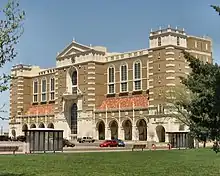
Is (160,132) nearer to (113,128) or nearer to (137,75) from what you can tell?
(113,128)

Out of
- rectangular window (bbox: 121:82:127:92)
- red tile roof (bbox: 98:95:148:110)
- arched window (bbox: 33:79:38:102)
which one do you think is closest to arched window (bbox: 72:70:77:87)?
red tile roof (bbox: 98:95:148:110)

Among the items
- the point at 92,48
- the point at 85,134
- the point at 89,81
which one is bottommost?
the point at 85,134

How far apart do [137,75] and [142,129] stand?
10.3 m

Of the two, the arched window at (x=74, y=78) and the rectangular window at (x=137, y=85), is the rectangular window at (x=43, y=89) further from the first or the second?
the rectangular window at (x=137, y=85)

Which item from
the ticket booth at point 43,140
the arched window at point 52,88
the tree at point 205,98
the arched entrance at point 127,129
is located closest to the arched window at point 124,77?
the arched entrance at point 127,129

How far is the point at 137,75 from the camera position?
91.4 meters

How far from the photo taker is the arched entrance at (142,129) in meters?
87.3

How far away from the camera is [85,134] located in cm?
9550

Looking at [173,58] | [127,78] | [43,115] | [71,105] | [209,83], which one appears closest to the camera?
[209,83]

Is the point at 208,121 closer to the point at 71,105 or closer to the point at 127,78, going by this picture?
the point at 127,78

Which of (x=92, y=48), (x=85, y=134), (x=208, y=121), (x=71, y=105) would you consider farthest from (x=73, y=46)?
(x=208, y=121)

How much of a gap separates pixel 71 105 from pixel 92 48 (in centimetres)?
1283

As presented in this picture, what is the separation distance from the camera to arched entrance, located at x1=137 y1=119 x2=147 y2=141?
286 ft

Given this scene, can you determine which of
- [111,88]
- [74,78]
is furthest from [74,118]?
[111,88]
